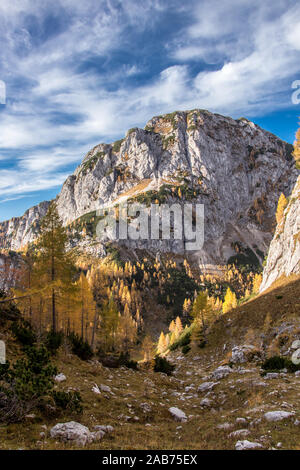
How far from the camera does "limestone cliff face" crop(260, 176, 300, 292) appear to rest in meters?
42.4

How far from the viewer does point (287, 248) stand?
1892 inches

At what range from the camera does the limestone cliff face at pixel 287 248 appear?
42412mm

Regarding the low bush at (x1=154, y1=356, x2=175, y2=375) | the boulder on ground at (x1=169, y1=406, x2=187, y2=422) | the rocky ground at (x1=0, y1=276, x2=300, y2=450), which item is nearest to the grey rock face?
the rocky ground at (x1=0, y1=276, x2=300, y2=450)

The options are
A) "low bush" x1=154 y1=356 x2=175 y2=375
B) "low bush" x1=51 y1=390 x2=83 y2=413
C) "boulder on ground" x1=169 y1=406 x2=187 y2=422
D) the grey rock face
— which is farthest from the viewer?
"low bush" x1=154 y1=356 x2=175 y2=375

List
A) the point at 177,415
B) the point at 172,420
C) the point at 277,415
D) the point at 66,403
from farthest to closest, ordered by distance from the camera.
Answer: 1. the point at 177,415
2. the point at 172,420
3. the point at 66,403
4. the point at 277,415

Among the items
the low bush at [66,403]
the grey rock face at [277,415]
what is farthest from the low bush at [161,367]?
the grey rock face at [277,415]

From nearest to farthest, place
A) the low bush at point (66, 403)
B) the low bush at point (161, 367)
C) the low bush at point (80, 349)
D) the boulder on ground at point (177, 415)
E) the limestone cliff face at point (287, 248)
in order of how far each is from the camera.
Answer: the low bush at point (66, 403) < the boulder on ground at point (177, 415) < the low bush at point (80, 349) < the low bush at point (161, 367) < the limestone cliff face at point (287, 248)

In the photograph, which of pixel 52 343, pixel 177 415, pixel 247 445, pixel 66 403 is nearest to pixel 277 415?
pixel 247 445

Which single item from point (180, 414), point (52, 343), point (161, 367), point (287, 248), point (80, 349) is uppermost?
point (287, 248)

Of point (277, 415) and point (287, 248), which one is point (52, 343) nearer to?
point (277, 415)

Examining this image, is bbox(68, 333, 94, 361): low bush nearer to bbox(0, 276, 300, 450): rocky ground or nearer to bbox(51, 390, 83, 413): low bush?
bbox(0, 276, 300, 450): rocky ground

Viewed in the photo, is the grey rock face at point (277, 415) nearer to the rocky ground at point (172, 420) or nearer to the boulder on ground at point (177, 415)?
the rocky ground at point (172, 420)
